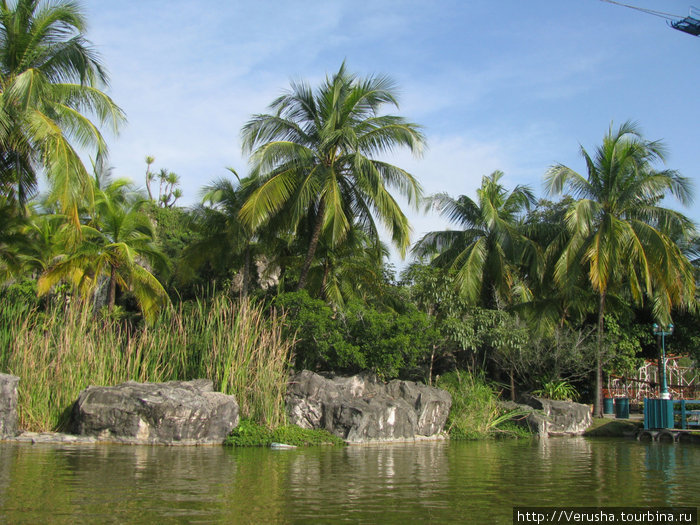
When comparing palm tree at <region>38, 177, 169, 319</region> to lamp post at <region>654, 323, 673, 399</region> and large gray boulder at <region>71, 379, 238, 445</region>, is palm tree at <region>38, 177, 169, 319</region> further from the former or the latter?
lamp post at <region>654, 323, 673, 399</region>

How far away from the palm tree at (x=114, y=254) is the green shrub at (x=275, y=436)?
23.9 feet

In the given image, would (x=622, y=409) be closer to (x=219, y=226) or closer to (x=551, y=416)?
(x=551, y=416)

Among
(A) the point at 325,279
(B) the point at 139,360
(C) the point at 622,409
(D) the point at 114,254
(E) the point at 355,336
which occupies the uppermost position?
(D) the point at 114,254

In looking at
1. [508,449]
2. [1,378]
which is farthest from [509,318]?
[1,378]

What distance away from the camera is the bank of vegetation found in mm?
13008

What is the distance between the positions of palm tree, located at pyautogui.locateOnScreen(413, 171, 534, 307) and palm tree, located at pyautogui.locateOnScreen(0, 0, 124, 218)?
12366mm

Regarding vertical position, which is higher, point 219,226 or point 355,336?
point 219,226

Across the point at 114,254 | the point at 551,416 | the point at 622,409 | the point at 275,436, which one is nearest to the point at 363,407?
the point at 275,436

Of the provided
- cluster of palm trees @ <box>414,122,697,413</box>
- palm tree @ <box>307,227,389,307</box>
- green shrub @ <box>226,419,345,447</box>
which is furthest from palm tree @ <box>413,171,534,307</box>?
green shrub @ <box>226,419,345,447</box>

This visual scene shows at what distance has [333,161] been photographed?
18.5 meters

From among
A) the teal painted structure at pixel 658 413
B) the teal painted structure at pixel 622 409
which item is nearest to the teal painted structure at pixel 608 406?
the teal painted structure at pixel 622 409

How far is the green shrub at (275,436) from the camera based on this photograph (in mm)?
11898

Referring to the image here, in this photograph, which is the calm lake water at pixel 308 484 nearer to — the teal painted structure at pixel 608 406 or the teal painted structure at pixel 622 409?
the teal painted structure at pixel 622 409

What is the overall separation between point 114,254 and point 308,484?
13.9m
